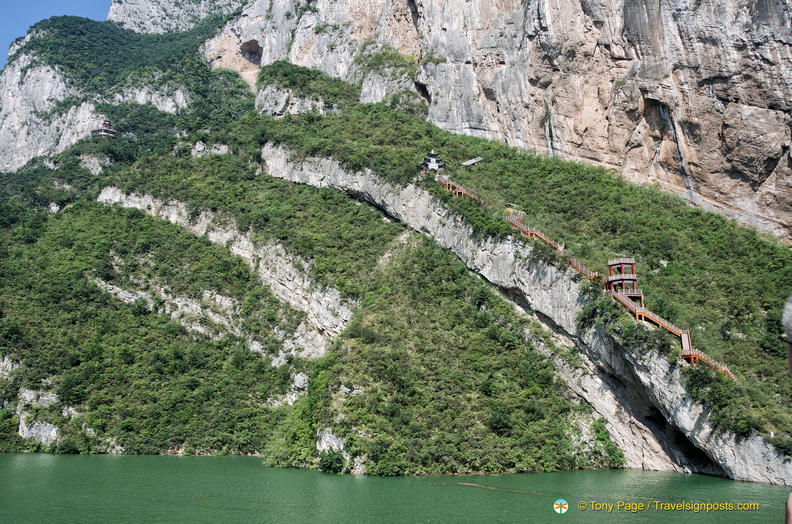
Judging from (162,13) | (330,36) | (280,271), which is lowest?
(280,271)

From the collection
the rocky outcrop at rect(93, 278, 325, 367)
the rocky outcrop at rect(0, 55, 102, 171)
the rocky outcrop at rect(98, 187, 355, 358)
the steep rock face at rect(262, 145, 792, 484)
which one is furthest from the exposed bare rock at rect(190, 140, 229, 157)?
the rocky outcrop at rect(0, 55, 102, 171)

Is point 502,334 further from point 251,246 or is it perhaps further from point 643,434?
point 251,246

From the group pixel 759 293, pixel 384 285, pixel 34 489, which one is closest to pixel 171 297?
pixel 384 285

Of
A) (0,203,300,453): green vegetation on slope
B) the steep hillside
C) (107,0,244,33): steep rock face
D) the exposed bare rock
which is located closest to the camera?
the steep hillside

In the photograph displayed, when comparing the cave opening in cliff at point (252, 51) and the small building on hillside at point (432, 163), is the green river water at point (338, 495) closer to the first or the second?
the small building on hillside at point (432, 163)

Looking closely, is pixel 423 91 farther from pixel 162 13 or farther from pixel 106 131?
pixel 162 13

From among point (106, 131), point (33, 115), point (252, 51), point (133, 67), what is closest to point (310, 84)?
point (106, 131)

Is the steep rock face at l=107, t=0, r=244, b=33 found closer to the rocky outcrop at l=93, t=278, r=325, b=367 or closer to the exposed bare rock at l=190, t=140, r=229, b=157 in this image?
the exposed bare rock at l=190, t=140, r=229, b=157
